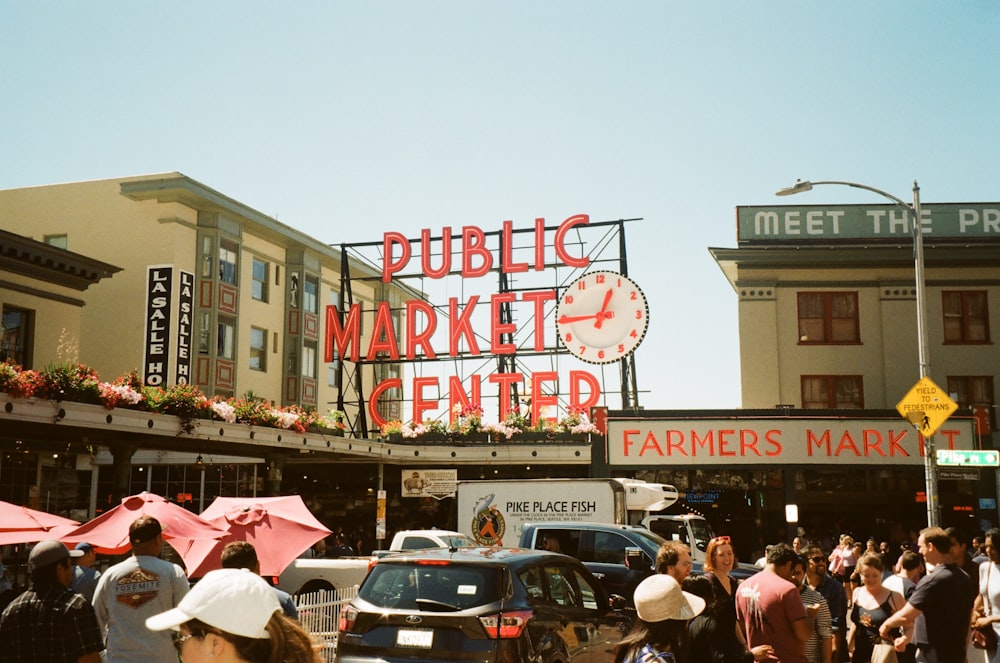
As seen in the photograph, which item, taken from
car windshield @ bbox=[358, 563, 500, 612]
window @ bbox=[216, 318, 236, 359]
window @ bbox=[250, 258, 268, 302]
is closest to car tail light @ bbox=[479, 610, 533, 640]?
car windshield @ bbox=[358, 563, 500, 612]

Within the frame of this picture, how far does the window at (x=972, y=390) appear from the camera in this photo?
34250 millimetres

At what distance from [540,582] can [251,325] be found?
37.1 metres

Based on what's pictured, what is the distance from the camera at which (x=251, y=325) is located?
148 feet

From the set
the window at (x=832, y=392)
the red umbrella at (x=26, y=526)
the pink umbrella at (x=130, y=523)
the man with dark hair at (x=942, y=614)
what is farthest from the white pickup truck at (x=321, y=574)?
the window at (x=832, y=392)

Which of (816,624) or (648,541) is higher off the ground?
(816,624)

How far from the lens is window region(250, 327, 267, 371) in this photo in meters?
45.6

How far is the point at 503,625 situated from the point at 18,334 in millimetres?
25993

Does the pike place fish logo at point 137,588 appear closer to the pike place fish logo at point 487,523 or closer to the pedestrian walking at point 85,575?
the pedestrian walking at point 85,575

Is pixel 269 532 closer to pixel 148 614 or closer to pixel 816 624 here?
pixel 148 614

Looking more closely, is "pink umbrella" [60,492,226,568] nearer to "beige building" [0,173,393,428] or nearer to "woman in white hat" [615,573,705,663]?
"woman in white hat" [615,573,705,663]

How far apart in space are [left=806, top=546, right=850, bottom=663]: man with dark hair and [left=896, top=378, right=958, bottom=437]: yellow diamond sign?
7.84 m

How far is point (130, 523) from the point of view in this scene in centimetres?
1066

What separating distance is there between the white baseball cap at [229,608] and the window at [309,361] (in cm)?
4628

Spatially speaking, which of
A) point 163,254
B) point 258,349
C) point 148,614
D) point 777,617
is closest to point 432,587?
point 148,614
